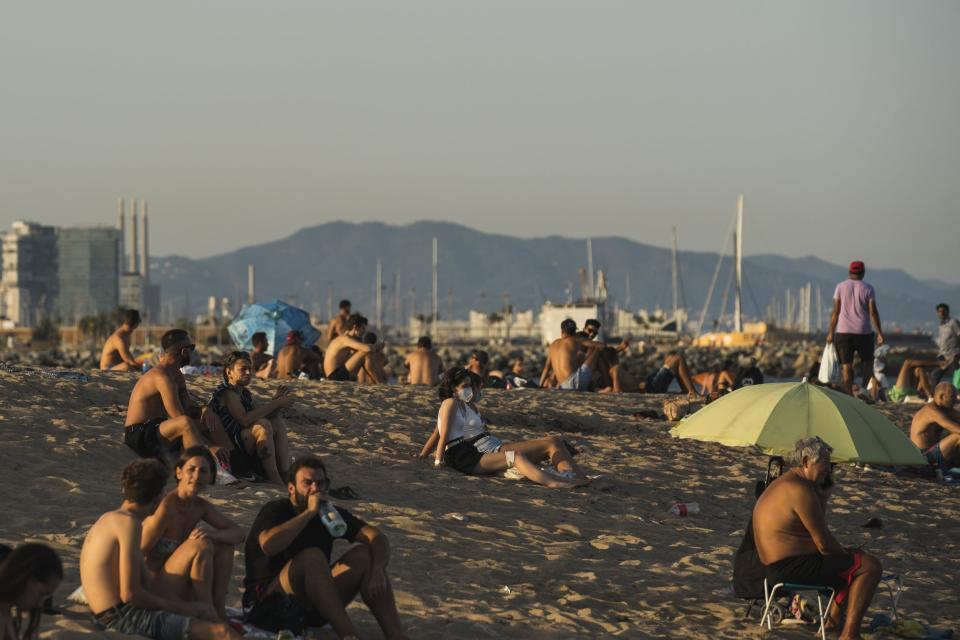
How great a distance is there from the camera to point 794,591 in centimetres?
768

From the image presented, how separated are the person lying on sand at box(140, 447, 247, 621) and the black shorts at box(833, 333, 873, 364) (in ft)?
37.9

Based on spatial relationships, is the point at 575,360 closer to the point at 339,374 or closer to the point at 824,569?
the point at 339,374

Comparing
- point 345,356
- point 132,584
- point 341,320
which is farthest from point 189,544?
point 341,320

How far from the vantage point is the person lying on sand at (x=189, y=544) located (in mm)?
6359

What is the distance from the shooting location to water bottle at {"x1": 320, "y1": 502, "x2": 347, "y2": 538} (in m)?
6.54

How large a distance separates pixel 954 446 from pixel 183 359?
725 cm

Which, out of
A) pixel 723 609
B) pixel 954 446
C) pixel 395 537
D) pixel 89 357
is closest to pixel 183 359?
pixel 395 537

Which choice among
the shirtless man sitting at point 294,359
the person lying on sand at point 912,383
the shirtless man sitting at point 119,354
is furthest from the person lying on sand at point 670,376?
the shirtless man sitting at point 119,354

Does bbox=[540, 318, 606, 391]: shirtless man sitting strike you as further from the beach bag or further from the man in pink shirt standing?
the man in pink shirt standing

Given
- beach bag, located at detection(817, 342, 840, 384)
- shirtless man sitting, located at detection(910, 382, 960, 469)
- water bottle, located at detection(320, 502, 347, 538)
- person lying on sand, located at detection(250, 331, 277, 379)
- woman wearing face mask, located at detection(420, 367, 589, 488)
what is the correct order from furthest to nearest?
1. person lying on sand, located at detection(250, 331, 277, 379)
2. beach bag, located at detection(817, 342, 840, 384)
3. shirtless man sitting, located at detection(910, 382, 960, 469)
4. woman wearing face mask, located at detection(420, 367, 589, 488)
5. water bottle, located at detection(320, 502, 347, 538)

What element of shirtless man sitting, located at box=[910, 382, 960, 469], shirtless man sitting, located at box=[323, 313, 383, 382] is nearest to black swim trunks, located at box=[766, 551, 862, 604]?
shirtless man sitting, located at box=[910, 382, 960, 469]

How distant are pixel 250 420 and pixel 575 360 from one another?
32.0ft

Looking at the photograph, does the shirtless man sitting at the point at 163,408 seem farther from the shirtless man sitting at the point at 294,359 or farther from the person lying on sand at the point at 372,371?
the shirtless man sitting at the point at 294,359

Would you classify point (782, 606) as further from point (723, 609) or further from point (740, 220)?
point (740, 220)
